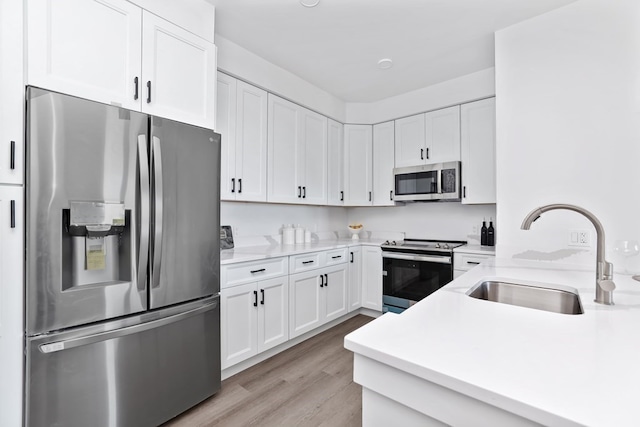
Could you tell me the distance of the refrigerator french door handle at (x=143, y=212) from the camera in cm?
157

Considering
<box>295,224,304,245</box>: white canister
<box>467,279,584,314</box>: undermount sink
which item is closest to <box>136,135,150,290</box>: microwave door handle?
<box>467,279,584,314</box>: undermount sink

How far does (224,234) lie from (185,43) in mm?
1507

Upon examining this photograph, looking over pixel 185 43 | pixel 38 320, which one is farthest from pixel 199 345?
pixel 185 43

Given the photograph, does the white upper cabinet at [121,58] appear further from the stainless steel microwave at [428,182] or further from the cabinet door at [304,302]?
the stainless steel microwave at [428,182]

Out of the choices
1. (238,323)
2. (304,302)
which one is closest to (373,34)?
(304,302)

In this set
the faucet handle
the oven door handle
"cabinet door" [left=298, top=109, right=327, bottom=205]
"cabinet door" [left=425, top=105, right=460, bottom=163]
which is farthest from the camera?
"cabinet door" [left=298, top=109, right=327, bottom=205]

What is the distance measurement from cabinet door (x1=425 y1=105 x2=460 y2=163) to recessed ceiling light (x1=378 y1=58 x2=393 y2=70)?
0.77 m

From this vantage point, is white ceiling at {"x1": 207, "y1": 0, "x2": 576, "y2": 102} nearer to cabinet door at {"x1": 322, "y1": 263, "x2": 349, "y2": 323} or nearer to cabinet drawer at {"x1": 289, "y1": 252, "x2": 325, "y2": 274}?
cabinet drawer at {"x1": 289, "y1": 252, "x2": 325, "y2": 274}

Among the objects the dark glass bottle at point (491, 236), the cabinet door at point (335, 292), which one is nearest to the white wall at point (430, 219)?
the dark glass bottle at point (491, 236)

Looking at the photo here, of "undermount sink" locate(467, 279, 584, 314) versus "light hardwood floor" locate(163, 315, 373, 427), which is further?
"light hardwood floor" locate(163, 315, 373, 427)

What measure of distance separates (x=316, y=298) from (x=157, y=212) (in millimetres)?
1729

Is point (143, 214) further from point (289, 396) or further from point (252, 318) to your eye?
point (289, 396)

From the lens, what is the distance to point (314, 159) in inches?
132

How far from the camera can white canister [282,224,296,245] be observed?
3236 mm
